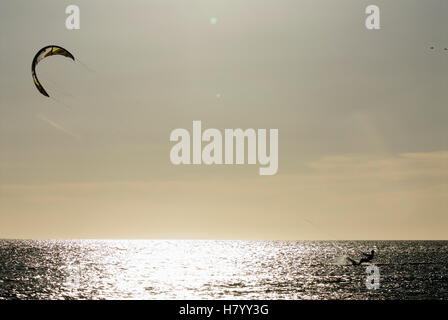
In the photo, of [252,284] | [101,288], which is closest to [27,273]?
[101,288]

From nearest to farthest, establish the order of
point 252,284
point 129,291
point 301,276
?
point 129,291, point 252,284, point 301,276

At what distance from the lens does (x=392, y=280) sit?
8038 centimetres

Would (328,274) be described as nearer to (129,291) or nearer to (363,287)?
(363,287)
